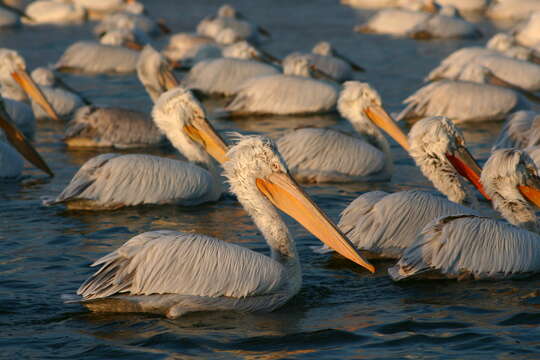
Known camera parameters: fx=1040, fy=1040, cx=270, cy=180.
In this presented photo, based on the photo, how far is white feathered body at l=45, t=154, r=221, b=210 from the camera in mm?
6992

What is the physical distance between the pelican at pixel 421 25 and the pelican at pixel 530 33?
103 cm

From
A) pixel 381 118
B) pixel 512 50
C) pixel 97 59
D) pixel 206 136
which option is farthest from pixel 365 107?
pixel 97 59

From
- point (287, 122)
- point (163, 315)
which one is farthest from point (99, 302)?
point (287, 122)

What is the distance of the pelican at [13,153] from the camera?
7.88 meters

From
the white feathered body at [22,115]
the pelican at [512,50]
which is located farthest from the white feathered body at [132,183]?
the pelican at [512,50]

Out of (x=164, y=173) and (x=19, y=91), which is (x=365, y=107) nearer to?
(x=164, y=173)

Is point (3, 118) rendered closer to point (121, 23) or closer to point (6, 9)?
point (121, 23)

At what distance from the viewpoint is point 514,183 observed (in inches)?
234

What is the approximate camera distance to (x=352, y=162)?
26.6 ft

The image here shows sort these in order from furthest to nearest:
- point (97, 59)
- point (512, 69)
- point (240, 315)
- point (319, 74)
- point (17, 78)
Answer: point (97, 59), point (512, 69), point (319, 74), point (17, 78), point (240, 315)

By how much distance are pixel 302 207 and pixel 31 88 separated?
559cm

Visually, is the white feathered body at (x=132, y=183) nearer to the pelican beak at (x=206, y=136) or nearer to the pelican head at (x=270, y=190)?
the pelican beak at (x=206, y=136)

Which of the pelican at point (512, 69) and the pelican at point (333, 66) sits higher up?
the pelican at point (512, 69)

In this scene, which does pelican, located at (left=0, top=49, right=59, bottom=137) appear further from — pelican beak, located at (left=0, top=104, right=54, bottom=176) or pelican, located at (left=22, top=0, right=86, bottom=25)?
pelican, located at (left=22, top=0, right=86, bottom=25)
